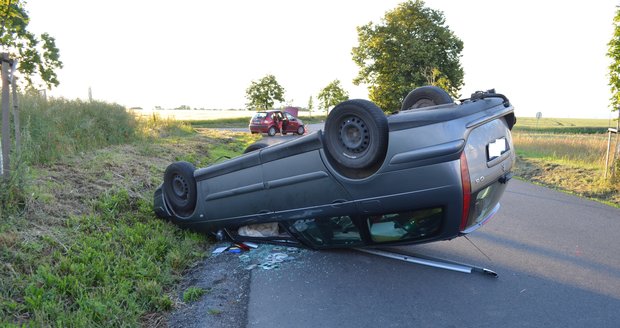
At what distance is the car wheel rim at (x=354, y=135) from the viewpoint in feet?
11.7

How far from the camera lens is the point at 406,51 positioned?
114ft

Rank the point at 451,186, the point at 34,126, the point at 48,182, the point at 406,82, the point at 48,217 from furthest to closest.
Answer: the point at 406,82 → the point at 34,126 → the point at 48,182 → the point at 48,217 → the point at 451,186

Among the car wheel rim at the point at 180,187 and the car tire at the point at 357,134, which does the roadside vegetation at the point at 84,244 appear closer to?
the car wheel rim at the point at 180,187

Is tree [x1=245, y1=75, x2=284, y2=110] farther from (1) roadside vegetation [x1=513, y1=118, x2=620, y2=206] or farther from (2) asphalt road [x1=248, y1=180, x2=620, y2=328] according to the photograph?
(2) asphalt road [x1=248, y1=180, x2=620, y2=328]

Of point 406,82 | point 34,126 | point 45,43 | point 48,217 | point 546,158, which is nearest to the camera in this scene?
point 48,217

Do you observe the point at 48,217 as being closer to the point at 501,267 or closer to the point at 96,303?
the point at 96,303

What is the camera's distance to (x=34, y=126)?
8.22 metres

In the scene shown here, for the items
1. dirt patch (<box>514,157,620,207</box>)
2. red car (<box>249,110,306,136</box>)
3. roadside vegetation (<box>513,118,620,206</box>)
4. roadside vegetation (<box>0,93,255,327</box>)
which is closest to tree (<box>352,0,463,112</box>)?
red car (<box>249,110,306,136</box>)

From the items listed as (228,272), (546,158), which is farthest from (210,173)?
(546,158)

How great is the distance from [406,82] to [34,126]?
30.2 metres

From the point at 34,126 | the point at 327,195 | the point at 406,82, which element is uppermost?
the point at 406,82

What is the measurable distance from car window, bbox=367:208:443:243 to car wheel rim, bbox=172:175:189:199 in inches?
99.4

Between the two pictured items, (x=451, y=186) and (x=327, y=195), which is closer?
(x=451, y=186)

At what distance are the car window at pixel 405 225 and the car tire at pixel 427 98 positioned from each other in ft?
5.03
